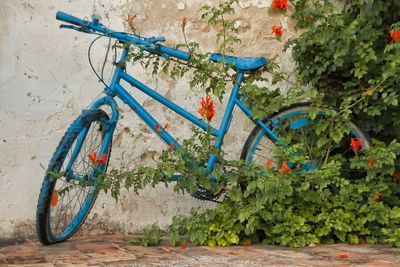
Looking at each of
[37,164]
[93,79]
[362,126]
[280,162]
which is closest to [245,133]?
[280,162]

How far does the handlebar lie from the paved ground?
1122 mm

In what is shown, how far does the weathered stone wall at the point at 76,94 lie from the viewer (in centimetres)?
414

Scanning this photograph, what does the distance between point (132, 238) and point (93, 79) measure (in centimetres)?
107

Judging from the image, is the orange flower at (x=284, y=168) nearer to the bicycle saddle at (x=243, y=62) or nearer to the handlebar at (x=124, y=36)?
the bicycle saddle at (x=243, y=62)

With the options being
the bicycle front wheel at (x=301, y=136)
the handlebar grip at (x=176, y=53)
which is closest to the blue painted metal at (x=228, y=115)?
the bicycle front wheel at (x=301, y=136)

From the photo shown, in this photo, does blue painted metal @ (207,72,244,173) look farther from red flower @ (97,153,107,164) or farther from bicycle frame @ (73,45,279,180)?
red flower @ (97,153,107,164)

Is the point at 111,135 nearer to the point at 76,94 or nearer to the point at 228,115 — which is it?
the point at 76,94

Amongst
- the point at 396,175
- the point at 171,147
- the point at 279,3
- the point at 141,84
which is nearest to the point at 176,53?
the point at 141,84

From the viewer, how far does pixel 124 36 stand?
12.5ft

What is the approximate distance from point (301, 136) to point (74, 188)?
4.70 feet

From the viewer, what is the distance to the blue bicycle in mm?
3656

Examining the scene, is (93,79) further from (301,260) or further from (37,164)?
(301,260)

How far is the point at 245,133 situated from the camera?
14.8 feet

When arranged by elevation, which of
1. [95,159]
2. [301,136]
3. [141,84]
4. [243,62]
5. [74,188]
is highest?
[243,62]
